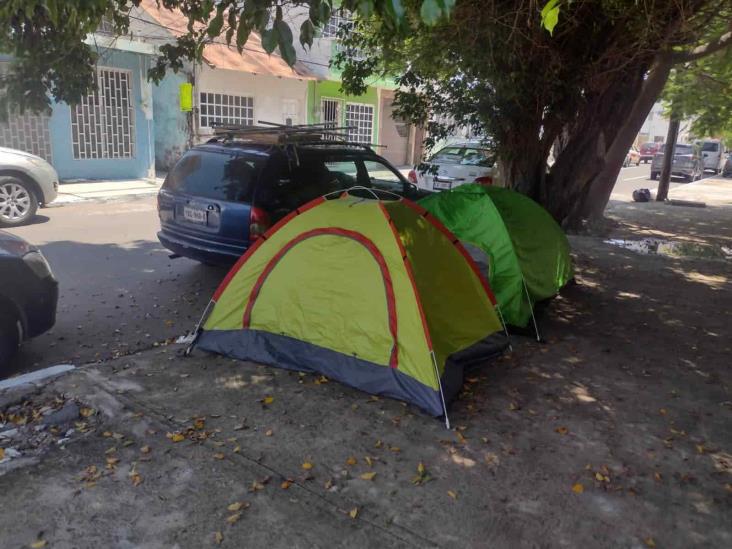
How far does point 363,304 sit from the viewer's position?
4.53 m

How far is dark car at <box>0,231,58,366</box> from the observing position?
15.3 ft

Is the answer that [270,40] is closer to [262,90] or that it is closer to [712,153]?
[262,90]

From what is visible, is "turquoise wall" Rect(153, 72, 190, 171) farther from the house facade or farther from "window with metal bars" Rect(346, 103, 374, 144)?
"window with metal bars" Rect(346, 103, 374, 144)

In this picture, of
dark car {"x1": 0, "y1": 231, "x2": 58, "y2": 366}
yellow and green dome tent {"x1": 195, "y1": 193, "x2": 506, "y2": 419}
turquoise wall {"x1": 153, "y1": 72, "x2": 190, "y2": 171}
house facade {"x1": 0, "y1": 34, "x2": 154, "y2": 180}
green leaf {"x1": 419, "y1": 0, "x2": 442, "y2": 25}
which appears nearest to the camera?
green leaf {"x1": 419, "y1": 0, "x2": 442, "y2": 25}

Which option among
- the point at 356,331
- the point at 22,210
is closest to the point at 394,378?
the point at 356,331

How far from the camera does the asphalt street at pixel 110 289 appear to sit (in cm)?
540

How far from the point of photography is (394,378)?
4.36 meters

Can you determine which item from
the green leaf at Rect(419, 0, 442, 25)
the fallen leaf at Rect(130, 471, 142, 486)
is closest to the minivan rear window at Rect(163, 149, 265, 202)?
the fallen leaf at Rect(130, 471, 142, 486)

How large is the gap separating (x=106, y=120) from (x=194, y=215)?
10478 mm

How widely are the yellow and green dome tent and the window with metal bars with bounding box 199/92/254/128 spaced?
45.3 ft

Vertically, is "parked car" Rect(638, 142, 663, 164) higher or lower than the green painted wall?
lower

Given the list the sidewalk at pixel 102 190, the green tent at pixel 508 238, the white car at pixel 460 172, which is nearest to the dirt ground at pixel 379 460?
the green tent at pixel 508 238

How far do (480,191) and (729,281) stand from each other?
4860 mm

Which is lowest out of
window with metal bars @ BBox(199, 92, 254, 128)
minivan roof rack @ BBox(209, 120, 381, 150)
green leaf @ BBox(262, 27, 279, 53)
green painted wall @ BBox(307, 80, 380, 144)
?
minivan roof rack @ BBox(209, 120, 381, 150)
